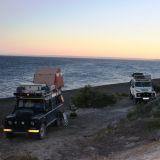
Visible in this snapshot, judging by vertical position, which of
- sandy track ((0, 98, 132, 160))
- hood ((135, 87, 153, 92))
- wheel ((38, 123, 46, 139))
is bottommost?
sandy track ((0, 98, 132, 160))

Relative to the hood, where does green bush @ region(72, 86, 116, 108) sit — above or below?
below

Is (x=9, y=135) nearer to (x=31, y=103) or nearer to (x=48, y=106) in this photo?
(x=31, y=103)

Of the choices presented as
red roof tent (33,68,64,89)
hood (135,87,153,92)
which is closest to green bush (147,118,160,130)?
red roof tent (33,68,64,89)

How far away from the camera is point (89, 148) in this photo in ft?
57.9

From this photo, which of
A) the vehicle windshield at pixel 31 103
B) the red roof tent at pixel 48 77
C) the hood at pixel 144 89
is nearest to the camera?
the vehicle windshield at pixel 31 103

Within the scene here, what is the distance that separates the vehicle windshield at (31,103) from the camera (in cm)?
2078

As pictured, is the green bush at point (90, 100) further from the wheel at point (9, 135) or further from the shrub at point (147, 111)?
the wheel at point (9, 135)

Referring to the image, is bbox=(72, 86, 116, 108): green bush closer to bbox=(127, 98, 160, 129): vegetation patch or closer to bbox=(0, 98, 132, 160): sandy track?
bbox=(0, 98, 132, 160): sandy track

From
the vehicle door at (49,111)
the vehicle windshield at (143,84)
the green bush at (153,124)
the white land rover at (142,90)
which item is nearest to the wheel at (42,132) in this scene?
the vehicle door at (49,111)

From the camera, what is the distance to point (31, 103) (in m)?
21.0

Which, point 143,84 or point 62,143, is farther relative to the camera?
point 143,84

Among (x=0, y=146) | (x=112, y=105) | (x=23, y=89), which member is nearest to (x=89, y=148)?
A: (x=0, y=146)

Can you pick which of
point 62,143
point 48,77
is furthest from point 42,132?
point 48,77

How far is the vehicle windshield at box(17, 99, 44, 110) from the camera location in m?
20.8
